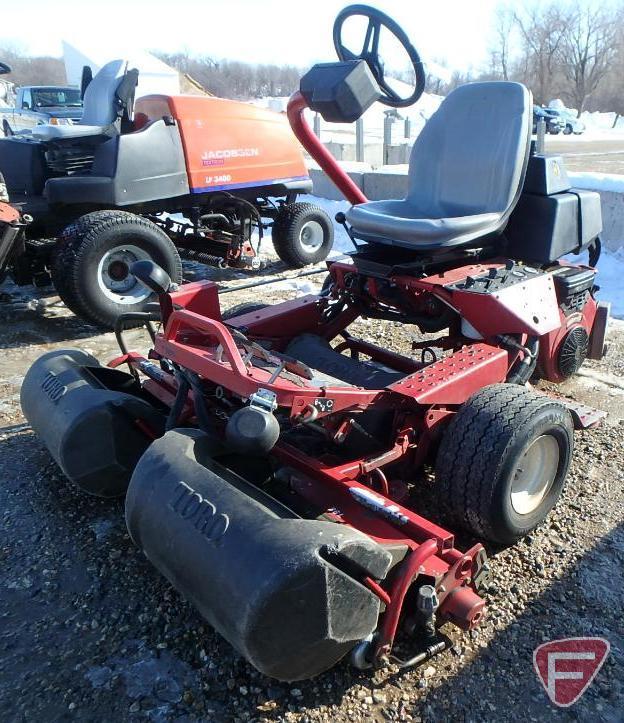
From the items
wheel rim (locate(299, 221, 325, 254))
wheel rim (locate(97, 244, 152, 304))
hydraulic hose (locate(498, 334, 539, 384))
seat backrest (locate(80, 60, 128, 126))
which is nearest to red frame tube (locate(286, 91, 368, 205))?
hydraulic hose (locate(498, 334, 539, 384))

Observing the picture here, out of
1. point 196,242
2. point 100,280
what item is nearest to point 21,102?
point 196,242

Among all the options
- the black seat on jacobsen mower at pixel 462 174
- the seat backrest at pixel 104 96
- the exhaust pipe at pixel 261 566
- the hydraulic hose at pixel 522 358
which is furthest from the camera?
the seat backrest at pixel 104 96

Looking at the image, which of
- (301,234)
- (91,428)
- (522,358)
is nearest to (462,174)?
(522,358)

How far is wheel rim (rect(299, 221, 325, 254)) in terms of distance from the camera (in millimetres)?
6305

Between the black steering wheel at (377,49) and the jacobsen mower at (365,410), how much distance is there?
1cm

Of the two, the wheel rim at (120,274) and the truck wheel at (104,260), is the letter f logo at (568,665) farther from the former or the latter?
the wheel rim at (120,274)

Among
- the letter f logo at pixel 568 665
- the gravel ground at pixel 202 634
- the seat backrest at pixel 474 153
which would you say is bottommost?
the letter f logo at pixel 568 665

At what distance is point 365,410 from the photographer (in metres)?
2.21

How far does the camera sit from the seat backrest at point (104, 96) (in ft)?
17.3

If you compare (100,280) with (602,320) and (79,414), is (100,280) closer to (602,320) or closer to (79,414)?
(79,414)

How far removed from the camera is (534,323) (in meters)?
2.72

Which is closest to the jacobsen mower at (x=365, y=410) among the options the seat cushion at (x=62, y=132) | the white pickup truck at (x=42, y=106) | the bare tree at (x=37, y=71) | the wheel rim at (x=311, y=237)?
the seat cushion at (x=62, y=132)

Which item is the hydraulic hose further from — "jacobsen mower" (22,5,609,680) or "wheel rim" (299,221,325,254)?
"wheel rim" (299,221,325,254)

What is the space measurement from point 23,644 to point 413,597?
117cm
